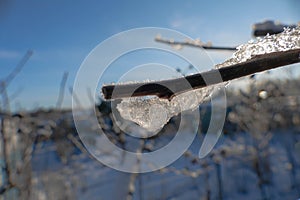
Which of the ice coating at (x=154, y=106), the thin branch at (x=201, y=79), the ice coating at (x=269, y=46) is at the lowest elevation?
the ice coating at (x=154, y=106)

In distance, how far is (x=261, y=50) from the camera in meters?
0.20

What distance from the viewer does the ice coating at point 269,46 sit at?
7.6 inches

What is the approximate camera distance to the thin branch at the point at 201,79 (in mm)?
171

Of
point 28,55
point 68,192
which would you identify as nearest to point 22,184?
point 68,192

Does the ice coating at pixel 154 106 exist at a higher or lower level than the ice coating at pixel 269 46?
lower

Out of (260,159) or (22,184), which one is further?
(260,159)

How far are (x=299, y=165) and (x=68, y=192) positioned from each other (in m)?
2.92

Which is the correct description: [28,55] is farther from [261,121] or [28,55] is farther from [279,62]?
[261,121]

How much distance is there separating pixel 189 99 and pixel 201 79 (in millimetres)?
48

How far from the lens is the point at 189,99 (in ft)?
0.73

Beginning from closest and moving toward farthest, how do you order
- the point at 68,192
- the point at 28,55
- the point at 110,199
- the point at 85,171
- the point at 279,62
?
the point at 279,62, the point at 28,55, the point at 68,192, the point at 110,199, the point at 85,171

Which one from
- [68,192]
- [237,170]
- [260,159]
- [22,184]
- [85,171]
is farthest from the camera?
[85,171]

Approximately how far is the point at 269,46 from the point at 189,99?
0.07 m

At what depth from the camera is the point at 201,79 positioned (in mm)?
175
